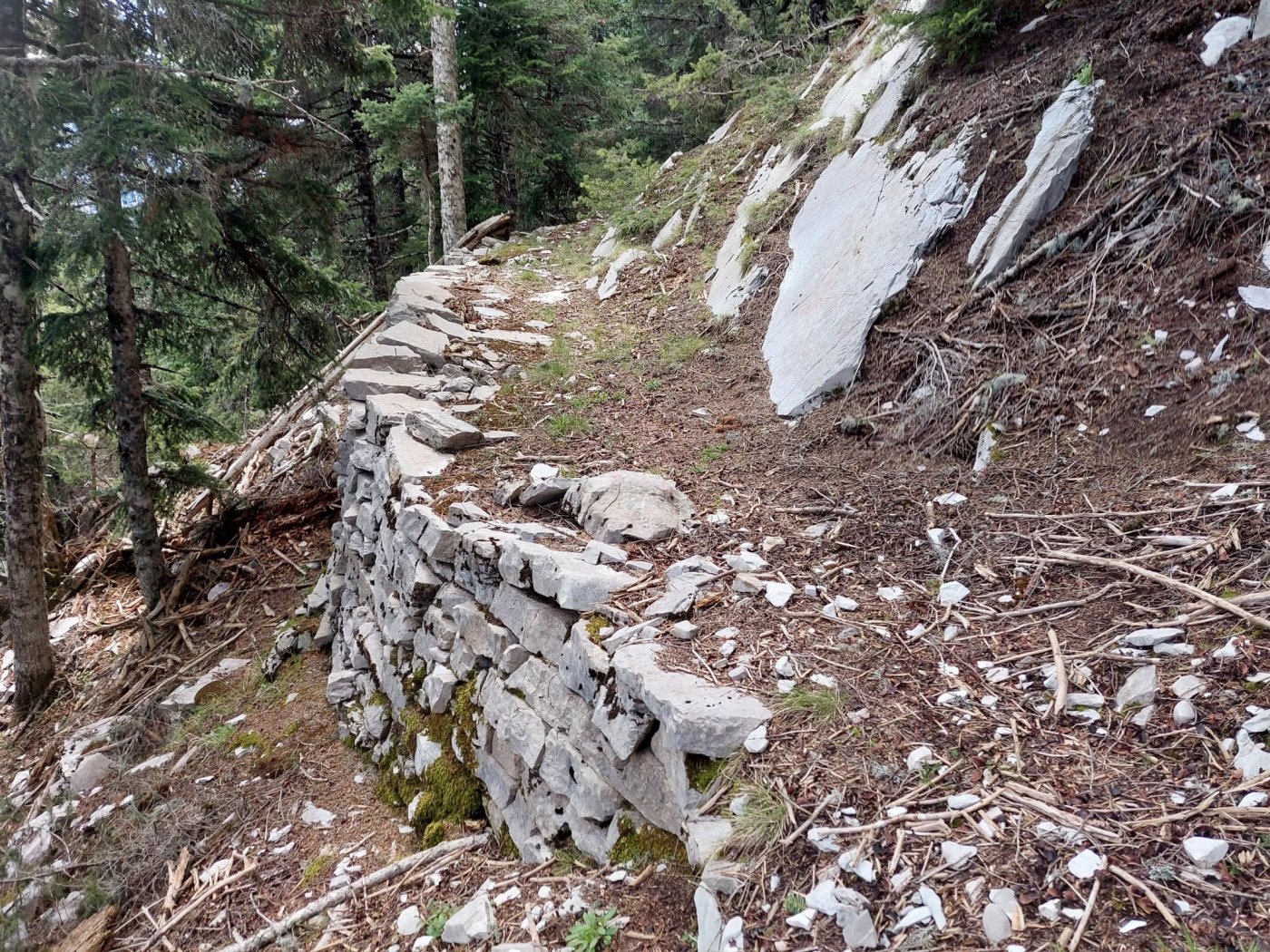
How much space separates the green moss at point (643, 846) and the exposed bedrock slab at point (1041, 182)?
3.92 m

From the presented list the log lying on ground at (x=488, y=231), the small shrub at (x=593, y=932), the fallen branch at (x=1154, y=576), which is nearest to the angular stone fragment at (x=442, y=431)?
the small shrub at (x=593, y=932)

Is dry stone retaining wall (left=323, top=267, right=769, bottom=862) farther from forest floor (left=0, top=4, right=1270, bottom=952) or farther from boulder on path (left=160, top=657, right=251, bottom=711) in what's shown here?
boulder on path (left=160, top=657, right=251, bottom=711)

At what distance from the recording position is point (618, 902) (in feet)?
8.62

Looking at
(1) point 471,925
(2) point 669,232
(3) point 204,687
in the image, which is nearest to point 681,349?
(2) point 669,232

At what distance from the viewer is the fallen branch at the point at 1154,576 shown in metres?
2.33

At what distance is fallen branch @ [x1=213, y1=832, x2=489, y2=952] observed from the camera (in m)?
3.47

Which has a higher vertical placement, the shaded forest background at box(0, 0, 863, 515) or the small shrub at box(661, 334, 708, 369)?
the shaded forest background at box(0, 0, 863, 515)

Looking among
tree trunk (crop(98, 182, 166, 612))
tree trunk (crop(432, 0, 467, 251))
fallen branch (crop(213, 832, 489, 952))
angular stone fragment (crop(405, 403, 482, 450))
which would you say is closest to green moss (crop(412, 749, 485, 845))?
fallen branch (crop(213, 832, 489, 952))

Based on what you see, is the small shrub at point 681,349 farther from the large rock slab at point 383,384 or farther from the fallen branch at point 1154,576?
the fallen branch at point 1154,576

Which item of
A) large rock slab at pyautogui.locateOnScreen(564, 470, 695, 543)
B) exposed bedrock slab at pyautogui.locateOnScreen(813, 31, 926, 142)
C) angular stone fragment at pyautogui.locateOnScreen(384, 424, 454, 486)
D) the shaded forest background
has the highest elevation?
the shaded forest background

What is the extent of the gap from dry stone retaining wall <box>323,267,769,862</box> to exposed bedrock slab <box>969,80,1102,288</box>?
2.70 m

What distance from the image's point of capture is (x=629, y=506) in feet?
13.8

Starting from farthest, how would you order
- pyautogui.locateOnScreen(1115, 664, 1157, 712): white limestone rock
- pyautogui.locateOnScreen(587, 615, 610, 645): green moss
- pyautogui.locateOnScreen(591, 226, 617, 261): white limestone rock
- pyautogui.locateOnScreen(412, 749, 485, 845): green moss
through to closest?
1. pyautogui.locateOnScreen(591, 226, 617, 261): white limestone rock
2. pyautogui.locateOnScreen(412, 749, 485, 845): green moss
3. pyautogui.locateOnScreen(587, 615, 610, 645): green moss
4. pyautogui.locateOnScreen(1115, 664, 1157, 712): white limestone rock

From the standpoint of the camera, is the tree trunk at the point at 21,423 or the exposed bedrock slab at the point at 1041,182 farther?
the tree trunk at the point at 21,423
